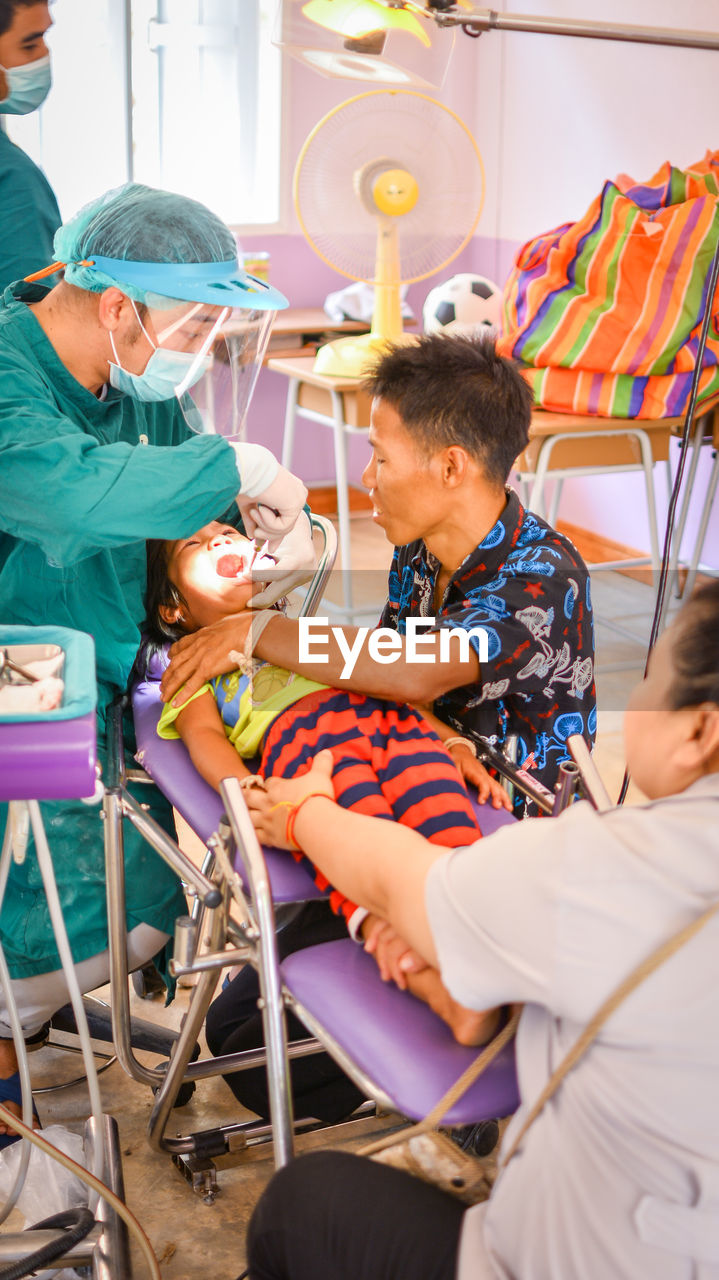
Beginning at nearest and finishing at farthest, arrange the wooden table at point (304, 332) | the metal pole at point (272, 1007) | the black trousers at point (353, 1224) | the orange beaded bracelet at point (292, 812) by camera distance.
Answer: the black trousers at point (353, 1224)
the metal pole at point (272, 1007)
the orange beaded bracelet at point (292, 812)
the wooden table at point (304, 332)

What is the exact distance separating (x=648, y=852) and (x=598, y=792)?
47cm

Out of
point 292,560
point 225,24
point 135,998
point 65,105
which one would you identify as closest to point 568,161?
point 225,24

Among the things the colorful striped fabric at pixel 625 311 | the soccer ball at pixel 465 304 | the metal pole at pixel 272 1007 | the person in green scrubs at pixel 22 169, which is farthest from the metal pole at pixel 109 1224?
the soccer ball at pixel 465 304

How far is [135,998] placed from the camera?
2213 millimetres

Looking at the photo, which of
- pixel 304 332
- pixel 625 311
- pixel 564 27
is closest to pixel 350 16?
pixel 625 311

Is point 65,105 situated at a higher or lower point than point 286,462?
higher

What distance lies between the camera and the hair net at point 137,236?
1.57 meters

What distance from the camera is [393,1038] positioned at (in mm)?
1096

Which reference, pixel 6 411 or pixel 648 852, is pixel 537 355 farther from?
pixel 648 852

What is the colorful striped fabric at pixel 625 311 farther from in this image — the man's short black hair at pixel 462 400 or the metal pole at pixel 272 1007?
the metal pole at pixel 272 1007

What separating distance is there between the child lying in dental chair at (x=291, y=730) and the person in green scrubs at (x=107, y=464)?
0.06 metres

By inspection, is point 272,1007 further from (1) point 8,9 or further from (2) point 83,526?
(1) point 8,9

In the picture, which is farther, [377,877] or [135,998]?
[135,998]

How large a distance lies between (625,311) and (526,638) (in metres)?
2.00
